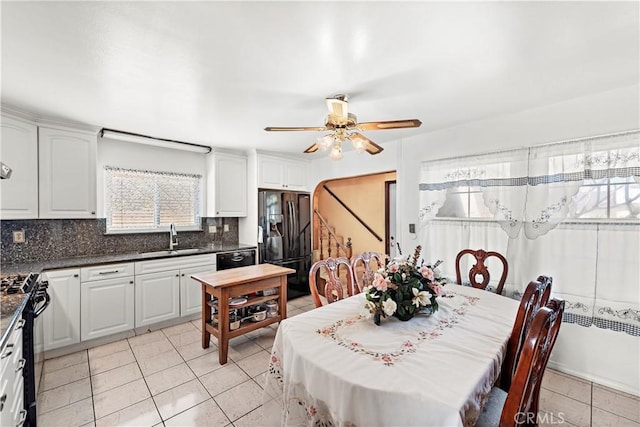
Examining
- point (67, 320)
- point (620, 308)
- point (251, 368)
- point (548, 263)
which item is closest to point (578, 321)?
point (620, 308)

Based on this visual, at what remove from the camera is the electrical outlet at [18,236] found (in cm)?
276

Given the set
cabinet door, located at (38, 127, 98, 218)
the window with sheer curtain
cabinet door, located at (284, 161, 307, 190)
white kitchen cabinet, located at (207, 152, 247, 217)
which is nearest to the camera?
the window with sheer curtain

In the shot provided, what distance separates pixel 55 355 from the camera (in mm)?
2650

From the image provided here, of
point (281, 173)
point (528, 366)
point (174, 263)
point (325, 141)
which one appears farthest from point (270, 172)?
point (528, 366)

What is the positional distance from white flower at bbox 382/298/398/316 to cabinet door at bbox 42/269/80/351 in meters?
2.95

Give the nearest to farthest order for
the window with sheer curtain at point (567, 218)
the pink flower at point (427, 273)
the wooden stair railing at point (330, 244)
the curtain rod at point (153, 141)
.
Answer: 1. the pink flower at point (427, 273)
2. the window with sheer curtain at point (567, 218)
3. the curtain rod at point (153, 141)
4. the wooden stair railing at point (330, 244)

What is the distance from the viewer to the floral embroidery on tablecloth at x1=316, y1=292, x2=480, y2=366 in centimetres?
126

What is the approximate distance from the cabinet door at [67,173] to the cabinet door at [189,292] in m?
1.18

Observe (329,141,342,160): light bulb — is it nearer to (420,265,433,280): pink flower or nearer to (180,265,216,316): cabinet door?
(420,265,433,280): pink flower

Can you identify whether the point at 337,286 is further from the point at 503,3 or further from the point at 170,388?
the point at 503,3

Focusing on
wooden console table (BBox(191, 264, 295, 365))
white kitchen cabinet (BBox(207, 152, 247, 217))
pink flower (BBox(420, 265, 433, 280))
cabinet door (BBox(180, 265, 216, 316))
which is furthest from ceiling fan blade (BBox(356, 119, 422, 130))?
cabinet door (BBox(180, 265, 216, 316))

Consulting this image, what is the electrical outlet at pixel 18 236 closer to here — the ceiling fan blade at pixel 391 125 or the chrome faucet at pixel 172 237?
the chrome faucet at pixel 172 237

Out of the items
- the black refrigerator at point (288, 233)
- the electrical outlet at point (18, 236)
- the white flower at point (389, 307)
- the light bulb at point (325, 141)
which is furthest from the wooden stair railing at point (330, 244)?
the electrical outlet at point (18, 236)

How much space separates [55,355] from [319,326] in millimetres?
2813
